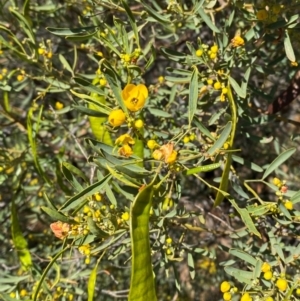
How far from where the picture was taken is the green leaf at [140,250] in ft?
2.94

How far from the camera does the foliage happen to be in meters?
1.15

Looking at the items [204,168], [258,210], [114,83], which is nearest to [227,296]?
[258,210]

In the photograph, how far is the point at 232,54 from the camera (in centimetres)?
141

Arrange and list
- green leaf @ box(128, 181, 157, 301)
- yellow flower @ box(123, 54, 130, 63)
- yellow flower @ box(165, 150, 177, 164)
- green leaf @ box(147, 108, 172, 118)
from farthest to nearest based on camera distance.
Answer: green leaf @ box(147, 108, 172, 118) → yellow flower @ box(123, 54, 130, 63) → yellow flower @ box(165, 150, 177, 164) → green leaf @ box(128, 181, 157, 301)

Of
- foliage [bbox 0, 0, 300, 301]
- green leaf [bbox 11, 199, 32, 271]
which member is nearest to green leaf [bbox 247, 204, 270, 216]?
foliage [bbox 0, 0, 300, 301]

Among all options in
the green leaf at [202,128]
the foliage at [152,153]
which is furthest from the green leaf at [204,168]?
the green leaf at [202,128]

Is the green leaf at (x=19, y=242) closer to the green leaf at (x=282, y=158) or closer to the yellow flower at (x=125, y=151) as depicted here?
the yellow flower at (x=125, y=151)

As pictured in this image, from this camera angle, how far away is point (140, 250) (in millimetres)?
907

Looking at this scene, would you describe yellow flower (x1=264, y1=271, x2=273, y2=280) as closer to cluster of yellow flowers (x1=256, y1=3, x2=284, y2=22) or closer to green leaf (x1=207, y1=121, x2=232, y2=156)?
green leaf (x1=207, y1=121, x2=232, y2=156)

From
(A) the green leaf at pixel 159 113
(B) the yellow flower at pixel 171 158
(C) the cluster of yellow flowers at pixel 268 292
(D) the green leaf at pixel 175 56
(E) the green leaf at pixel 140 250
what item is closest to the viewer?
(E) the green leaf at pixel 140 250

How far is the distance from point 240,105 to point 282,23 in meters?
0.25

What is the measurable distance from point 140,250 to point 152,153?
1.02 feet

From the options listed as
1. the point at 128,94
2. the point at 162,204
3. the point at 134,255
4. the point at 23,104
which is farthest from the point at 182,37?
the point at 134,255

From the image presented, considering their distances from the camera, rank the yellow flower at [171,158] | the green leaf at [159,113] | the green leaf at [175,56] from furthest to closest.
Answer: the green leaf at [159,113]
the green leaf at [175,56]
the yellow flower at [171,158]
